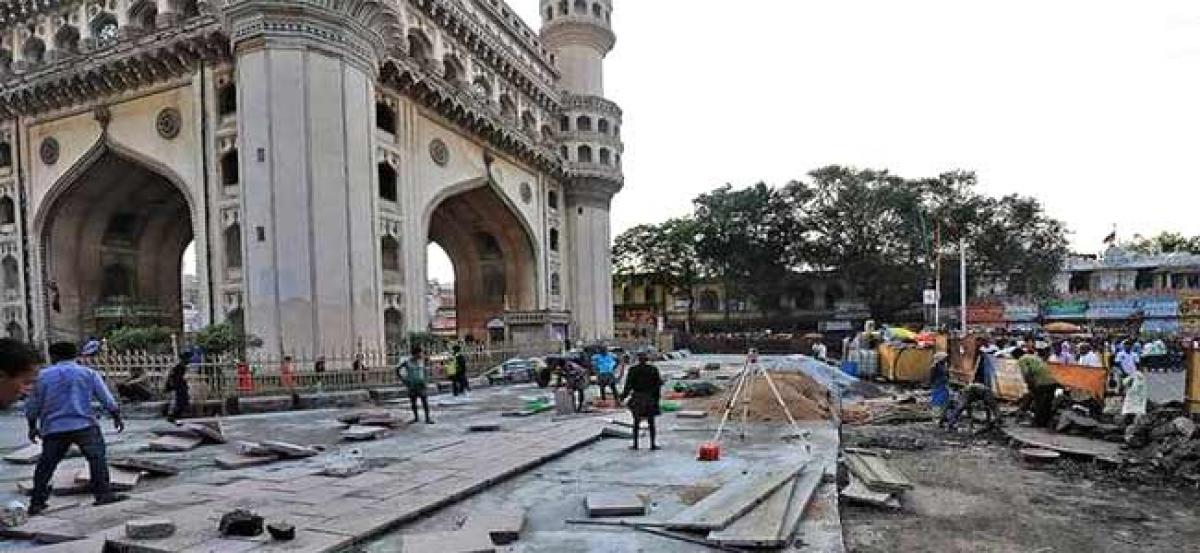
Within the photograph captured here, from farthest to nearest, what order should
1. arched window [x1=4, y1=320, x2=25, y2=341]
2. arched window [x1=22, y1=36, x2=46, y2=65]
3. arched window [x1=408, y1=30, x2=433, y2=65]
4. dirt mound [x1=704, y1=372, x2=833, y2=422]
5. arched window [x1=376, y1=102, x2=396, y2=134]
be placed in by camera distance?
arched window [x1=22, y1=36, x2=46, y2=65] → arched window [x1=4, y1=320, x2=25, y2=341] → arched window [x1=408, y1=30, x2=433, y2=65] → arched window [x1=376, y1=102, x2=396, y2=134] → dirt mound [x1=704, y1=372, x2=833, y2=422]

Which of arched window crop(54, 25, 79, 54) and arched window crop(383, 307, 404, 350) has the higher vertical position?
arched window crop(54, 25, 79, 54)

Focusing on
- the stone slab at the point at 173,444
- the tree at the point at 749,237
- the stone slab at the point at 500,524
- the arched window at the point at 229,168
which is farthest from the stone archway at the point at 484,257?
the stone slab at the point at 500,524

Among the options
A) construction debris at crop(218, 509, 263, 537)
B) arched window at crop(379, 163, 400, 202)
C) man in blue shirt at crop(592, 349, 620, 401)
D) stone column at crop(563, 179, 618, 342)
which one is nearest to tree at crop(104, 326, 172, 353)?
arched window at crop(379, 163, 400, 202)

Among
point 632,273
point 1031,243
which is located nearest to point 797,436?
point 1031,243

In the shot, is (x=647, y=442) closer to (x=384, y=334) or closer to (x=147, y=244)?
(x=384, y=334)

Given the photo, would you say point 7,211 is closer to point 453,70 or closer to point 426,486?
point 453,70

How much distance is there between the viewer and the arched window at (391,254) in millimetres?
28891

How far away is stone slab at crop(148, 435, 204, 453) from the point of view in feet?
36.0

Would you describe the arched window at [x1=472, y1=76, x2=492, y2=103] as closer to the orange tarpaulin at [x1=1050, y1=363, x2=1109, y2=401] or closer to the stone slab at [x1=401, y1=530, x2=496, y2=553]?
the orange tarpaulin at [x1=1050, y1=363, x2=1109, y2=401]

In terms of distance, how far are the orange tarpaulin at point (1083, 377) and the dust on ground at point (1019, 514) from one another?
5660mm

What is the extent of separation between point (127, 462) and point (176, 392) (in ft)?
21.9

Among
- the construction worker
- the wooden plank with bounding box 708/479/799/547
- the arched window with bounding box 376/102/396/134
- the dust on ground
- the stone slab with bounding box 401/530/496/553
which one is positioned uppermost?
the arched window with bounding box 376/102/396/134

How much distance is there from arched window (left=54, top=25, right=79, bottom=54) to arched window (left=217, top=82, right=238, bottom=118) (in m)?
9.23

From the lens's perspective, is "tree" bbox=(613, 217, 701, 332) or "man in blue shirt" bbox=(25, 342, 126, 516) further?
"tree" bbox=(613, 217, 701, 332)
